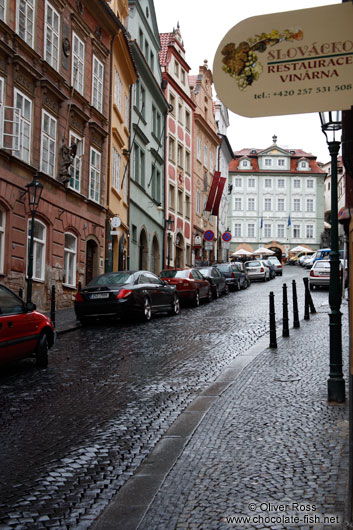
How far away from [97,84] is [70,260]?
24.9 ft

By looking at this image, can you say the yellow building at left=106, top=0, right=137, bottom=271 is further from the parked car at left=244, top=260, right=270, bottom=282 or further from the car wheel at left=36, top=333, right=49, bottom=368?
the car wheel at left=36, top=333, right=49, bottom=368

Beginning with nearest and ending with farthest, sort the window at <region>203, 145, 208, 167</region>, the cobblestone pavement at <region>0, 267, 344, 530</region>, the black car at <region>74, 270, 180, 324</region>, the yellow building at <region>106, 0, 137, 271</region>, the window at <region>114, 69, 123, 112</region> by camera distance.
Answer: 1. the cobblestone pavement at <region>0, 267, 344, 530</region>
2. the black car at <region>74, 270, 180, 324</region>
3. the yellow building at <region>106, 0, 137, 271</region>
4. the window at <region>114, 69, 123, 112</region>
5. the window at <region>203, 145, 208, 167</region>

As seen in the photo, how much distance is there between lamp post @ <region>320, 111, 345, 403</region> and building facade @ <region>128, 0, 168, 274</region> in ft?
80.4

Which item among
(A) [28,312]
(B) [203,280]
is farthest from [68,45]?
(A) [28,312]

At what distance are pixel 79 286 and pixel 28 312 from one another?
12210mm

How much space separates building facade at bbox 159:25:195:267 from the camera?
150ft

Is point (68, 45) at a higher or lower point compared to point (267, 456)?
higher

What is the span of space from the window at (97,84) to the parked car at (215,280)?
820 centimetres

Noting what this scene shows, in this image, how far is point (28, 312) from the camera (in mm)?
10469

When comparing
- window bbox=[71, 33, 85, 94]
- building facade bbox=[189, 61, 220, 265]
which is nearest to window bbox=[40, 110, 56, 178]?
window bbox=[71, 33, 85, 94]

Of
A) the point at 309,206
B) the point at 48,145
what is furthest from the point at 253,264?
the point at 309,206

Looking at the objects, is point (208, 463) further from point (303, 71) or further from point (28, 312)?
point (28, 312)

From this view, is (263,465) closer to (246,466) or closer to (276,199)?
(246,466)

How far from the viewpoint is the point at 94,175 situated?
85.8ft
